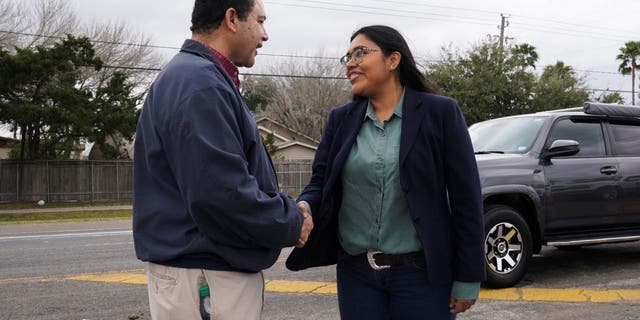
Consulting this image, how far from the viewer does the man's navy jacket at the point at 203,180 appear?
7.06 ft

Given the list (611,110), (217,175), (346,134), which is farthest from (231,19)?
(611,110)

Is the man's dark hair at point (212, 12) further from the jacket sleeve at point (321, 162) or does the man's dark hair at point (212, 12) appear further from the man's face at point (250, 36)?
the jacket sleeve at point (321, 162)

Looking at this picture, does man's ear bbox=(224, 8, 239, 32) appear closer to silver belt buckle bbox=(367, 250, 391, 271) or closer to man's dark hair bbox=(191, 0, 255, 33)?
man's dark hair bbox=(191, 0, 255, 33)

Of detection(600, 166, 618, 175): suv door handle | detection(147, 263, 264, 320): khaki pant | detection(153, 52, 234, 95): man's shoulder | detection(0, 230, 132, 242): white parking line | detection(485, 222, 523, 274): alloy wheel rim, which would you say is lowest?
detection(0, 230, 132, 242): white parking line

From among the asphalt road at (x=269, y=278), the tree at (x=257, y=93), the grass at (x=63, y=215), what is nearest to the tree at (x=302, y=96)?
the tree at (x=257, y=93)

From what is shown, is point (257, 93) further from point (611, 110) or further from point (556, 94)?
point (611, 110)

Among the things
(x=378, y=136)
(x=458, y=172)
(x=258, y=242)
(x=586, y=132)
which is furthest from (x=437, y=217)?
(x=586, y=132)

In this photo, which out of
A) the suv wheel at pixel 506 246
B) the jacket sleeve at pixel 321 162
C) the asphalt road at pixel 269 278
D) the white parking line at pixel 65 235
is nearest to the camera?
the jacket sleeve at pixel 321 162

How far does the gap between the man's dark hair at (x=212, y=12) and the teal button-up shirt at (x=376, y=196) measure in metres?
0.84

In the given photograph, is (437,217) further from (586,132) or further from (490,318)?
(586,132)

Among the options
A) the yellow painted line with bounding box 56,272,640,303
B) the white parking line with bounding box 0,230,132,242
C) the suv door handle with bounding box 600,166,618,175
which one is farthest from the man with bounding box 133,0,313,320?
the white parking line with bounding box 0,230,132,242

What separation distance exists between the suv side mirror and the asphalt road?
1.39m

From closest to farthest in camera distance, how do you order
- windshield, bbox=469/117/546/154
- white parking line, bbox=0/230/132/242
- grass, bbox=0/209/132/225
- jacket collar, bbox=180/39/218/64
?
jacket collar, bbox=180/39/218/64 < windshield, bbox=469/117/546/154 < white parking line, bbox=0/230/132/242 < grass, bbox=0/209/132/225

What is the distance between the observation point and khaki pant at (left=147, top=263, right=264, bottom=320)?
231 centimetres
